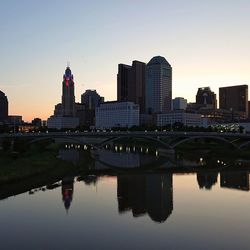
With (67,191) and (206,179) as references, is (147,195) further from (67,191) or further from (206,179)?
(206,179)

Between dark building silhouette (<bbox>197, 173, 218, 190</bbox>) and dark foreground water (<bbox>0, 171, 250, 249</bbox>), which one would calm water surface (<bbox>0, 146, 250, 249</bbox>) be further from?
dark building silhouette (<bbox>197, 173, 218, 190</bbox>)

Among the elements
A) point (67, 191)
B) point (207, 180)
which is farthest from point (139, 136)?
point (67, 191)

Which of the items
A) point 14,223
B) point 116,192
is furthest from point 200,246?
point 116,192

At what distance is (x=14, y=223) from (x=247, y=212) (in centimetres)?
2105

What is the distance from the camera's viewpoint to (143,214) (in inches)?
1296

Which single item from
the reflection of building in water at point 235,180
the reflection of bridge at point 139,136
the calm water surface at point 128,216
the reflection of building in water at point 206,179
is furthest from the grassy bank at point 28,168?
the reflection of building in water at point 235,180

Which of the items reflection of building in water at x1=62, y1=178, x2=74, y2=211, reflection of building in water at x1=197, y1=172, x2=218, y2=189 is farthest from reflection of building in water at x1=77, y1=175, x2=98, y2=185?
reflection of building in water at x1=197, y1=172, x2=218, y2=189

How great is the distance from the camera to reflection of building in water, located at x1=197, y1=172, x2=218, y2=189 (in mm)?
49713

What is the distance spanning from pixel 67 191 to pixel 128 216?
13958mm

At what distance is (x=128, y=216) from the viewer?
31953 millimetres

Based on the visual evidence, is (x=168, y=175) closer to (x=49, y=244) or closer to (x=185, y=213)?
(x=185, y=213)

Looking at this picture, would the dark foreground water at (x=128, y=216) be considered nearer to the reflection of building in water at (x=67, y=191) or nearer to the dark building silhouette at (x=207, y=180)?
the reflection of building in water at (x=67, y=191)

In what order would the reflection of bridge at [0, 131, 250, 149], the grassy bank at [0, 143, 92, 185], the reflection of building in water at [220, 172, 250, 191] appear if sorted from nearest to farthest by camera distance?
the grassy bank at [0, 143, 92, 185] < the reflection of building in water at [220, 172, 250, 191] < the reflection of bridge at [0, 131, 250, 149]

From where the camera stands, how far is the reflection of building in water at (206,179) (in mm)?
49713
